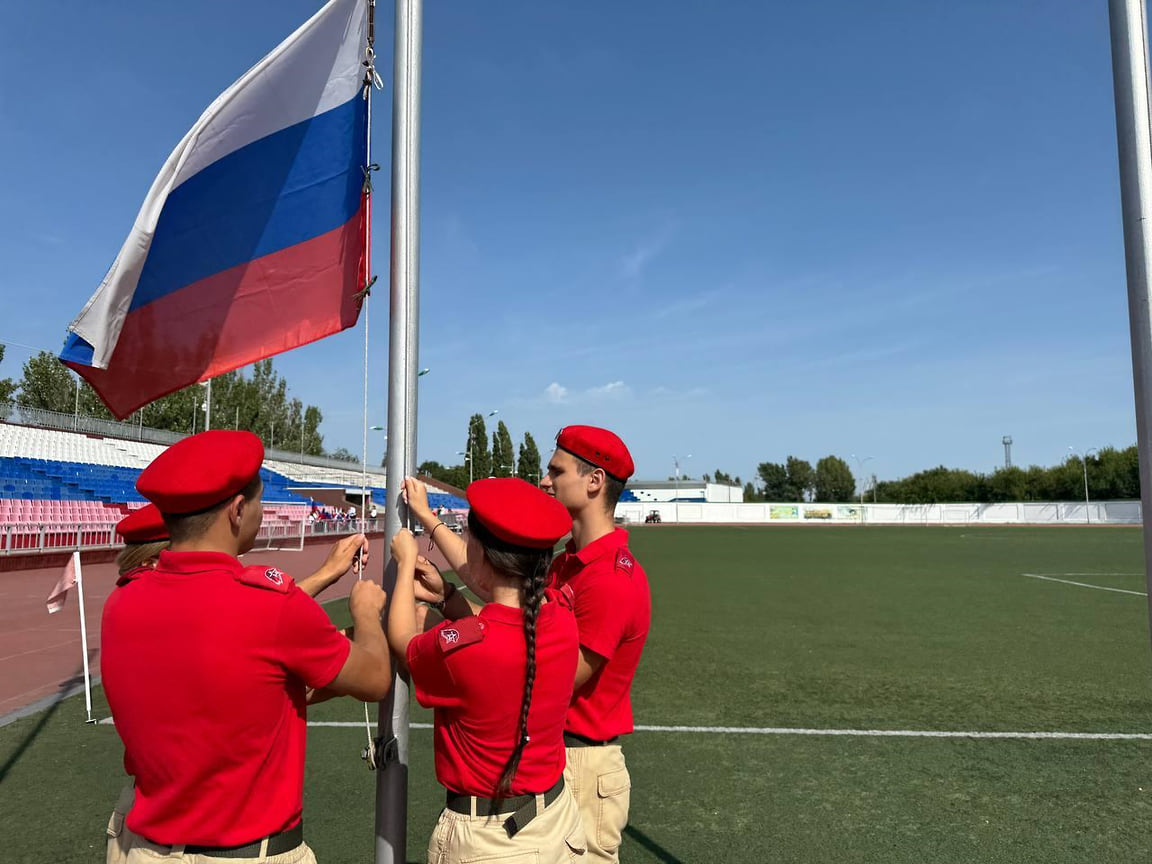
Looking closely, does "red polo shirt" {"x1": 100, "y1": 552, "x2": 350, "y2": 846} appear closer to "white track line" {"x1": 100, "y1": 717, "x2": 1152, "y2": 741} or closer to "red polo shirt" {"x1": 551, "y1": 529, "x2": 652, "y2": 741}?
"red polo shirt" {"x1": 551, "y1": 529, "x2": 652, "y2": 741}

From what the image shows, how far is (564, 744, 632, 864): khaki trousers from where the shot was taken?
2543 mm

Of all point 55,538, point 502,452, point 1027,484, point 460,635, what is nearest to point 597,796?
point 460,635

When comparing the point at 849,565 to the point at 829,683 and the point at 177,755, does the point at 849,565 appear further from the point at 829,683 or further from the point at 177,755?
the point at 177,755

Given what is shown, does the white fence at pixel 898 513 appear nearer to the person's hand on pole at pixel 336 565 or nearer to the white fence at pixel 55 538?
the white fence at pixel 55 538

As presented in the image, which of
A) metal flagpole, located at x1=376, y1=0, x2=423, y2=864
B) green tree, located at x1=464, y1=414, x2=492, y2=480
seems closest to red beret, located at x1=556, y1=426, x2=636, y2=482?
metal flagpole, located at x1=376, y1=0, x2=423, y2=864

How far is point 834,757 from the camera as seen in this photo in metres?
5.25

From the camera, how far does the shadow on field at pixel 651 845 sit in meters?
3.79

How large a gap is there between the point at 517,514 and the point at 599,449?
0.84 metres

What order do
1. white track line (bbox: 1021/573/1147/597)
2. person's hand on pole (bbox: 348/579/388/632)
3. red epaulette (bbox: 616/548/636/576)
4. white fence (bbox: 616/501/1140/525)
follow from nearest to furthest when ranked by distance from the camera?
person's hand on pole (bbox: 348/579/388/632) → red epaulette (bbox: 616/548/636/576) → white track line (bbox: 1021/573/1147/597) → white fence (bbox: 616/501/1140/525)

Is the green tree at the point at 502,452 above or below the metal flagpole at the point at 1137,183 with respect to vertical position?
above

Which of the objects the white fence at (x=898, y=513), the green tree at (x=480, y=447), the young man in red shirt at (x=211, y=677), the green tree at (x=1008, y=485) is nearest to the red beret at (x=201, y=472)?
the young man in red shirt at (x=211, y=677)

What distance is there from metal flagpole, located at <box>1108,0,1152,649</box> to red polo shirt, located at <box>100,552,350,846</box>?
2027mm

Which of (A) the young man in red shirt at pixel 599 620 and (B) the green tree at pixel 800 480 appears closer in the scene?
(A) the young man in red shirt at pixel 599 620

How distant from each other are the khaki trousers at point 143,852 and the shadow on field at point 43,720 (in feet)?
12.7
